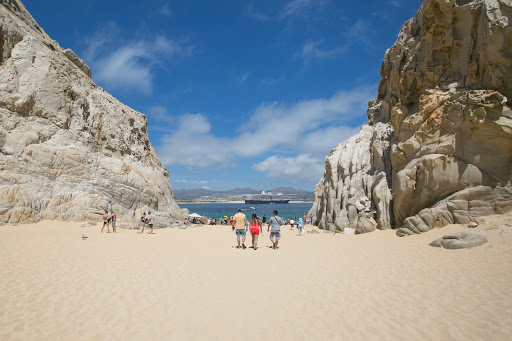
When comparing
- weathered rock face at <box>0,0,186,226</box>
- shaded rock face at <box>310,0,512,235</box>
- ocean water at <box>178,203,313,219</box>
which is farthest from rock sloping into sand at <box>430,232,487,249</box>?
ocean water at <box>178,203,313,219</box>

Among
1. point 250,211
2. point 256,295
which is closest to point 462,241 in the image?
point 256,295

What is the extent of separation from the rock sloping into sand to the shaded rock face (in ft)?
10.7

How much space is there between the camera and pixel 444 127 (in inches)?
618

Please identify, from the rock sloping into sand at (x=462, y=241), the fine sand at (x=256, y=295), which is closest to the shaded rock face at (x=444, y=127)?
the rock sloping into sand at (x=462, y=241)

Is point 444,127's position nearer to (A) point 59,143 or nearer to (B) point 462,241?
(B) point 462,241

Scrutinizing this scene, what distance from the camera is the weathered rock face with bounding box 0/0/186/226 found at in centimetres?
2078

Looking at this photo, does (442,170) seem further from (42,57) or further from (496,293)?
(42,57)

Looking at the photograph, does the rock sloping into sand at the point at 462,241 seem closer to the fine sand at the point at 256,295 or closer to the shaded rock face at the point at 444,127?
the fine sand at the point at 256,295

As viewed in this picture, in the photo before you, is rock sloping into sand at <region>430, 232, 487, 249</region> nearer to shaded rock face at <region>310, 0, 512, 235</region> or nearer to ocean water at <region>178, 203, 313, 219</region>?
shaded rock face at <region>310, 0, 512, 235</region>

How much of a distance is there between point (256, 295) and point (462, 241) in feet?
28.7

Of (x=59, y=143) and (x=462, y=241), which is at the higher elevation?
(x=59, y=143)

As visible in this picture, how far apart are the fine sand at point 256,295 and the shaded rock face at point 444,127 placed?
13.7 feet

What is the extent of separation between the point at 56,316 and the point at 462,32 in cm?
2151

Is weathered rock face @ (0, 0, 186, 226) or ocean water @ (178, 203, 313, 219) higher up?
weathered rock face @ (0, 0, 186, 226)
